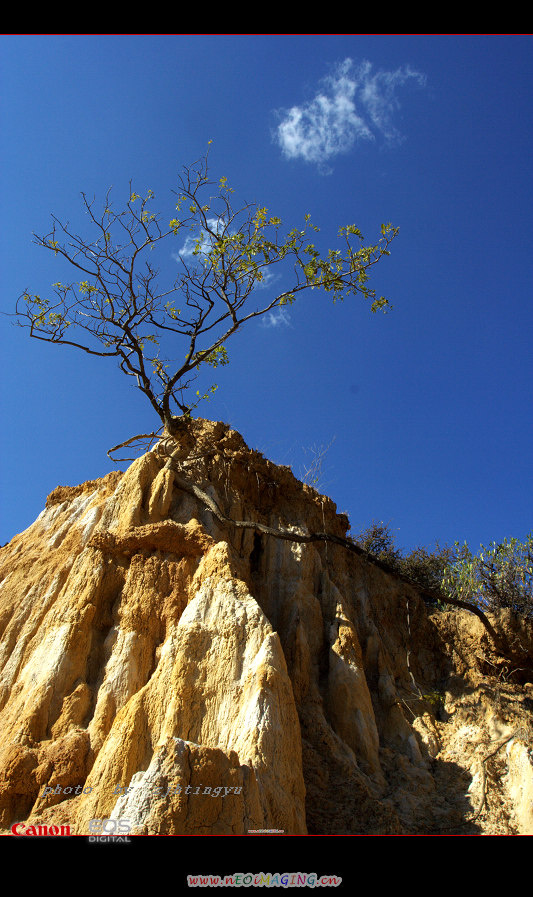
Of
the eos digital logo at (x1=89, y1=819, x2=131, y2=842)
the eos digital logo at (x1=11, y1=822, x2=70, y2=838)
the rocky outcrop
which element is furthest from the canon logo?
the eos digital logo at (x1=89, y1=819, x2=131, y2=842)

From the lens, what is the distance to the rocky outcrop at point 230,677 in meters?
7.55

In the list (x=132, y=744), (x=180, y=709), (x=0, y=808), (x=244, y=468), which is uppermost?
(x=244, y=468)

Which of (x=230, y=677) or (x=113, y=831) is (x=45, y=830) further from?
(x=230, y=677)

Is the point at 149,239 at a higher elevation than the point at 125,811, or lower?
higher

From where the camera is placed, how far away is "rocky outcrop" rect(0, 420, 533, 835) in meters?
7.55

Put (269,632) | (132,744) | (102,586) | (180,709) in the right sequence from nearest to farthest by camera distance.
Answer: (132,744) → (180,709) → (269,632) → (102,586)

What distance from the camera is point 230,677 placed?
8.55 m

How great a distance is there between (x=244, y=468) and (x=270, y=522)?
1.53m

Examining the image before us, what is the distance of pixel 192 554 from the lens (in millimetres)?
11070

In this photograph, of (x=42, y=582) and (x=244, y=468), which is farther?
(x=244, y=468)

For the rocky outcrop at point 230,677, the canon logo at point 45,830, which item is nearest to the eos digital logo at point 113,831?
the rocky outcrop at point 230,677

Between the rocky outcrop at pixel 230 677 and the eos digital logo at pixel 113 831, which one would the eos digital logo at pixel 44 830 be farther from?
the eos digital logo at pixel 113 831
